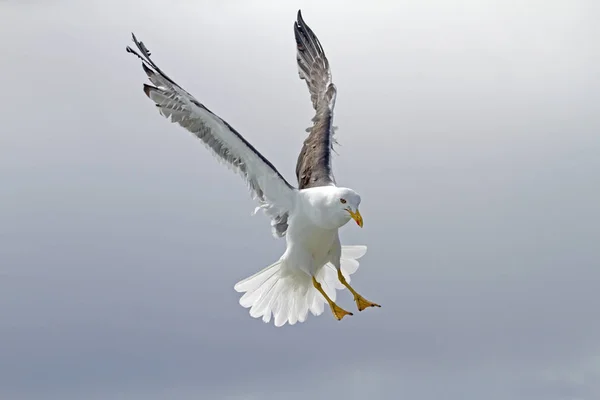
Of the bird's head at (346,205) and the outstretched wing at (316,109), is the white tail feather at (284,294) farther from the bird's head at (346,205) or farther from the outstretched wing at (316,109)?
the bird's head at (346,205)

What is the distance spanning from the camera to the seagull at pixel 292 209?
19562mm

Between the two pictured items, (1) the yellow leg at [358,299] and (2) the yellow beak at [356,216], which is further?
(1) the yellow leg at [358,299]

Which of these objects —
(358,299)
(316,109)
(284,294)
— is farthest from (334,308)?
(316,109)

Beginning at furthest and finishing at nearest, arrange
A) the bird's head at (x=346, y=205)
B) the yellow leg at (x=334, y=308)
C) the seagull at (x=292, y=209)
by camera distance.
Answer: the yellow leg at (x=334, y=308)
the seagull at (x=292, y=209)
the bird's head at (x=346, y=205)

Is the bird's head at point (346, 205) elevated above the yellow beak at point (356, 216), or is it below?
above

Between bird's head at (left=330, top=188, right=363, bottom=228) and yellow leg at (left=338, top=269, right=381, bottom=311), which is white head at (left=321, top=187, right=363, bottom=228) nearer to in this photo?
bird's head at (left=330, top=188, right=363, bottom=228)

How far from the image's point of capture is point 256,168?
66.8ft

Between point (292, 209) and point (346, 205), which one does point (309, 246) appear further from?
point (346, 205)

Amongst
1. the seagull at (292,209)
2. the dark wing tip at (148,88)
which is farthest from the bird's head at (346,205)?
the dark wing tip at (148,88)

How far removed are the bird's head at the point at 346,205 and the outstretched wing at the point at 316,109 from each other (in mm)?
1798

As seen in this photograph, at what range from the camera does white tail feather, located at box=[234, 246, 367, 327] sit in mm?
21688

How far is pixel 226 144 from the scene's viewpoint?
2041cm

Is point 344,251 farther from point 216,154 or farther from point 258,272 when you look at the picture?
point 216,154

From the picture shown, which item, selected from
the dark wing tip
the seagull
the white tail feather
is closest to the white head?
the seagull
